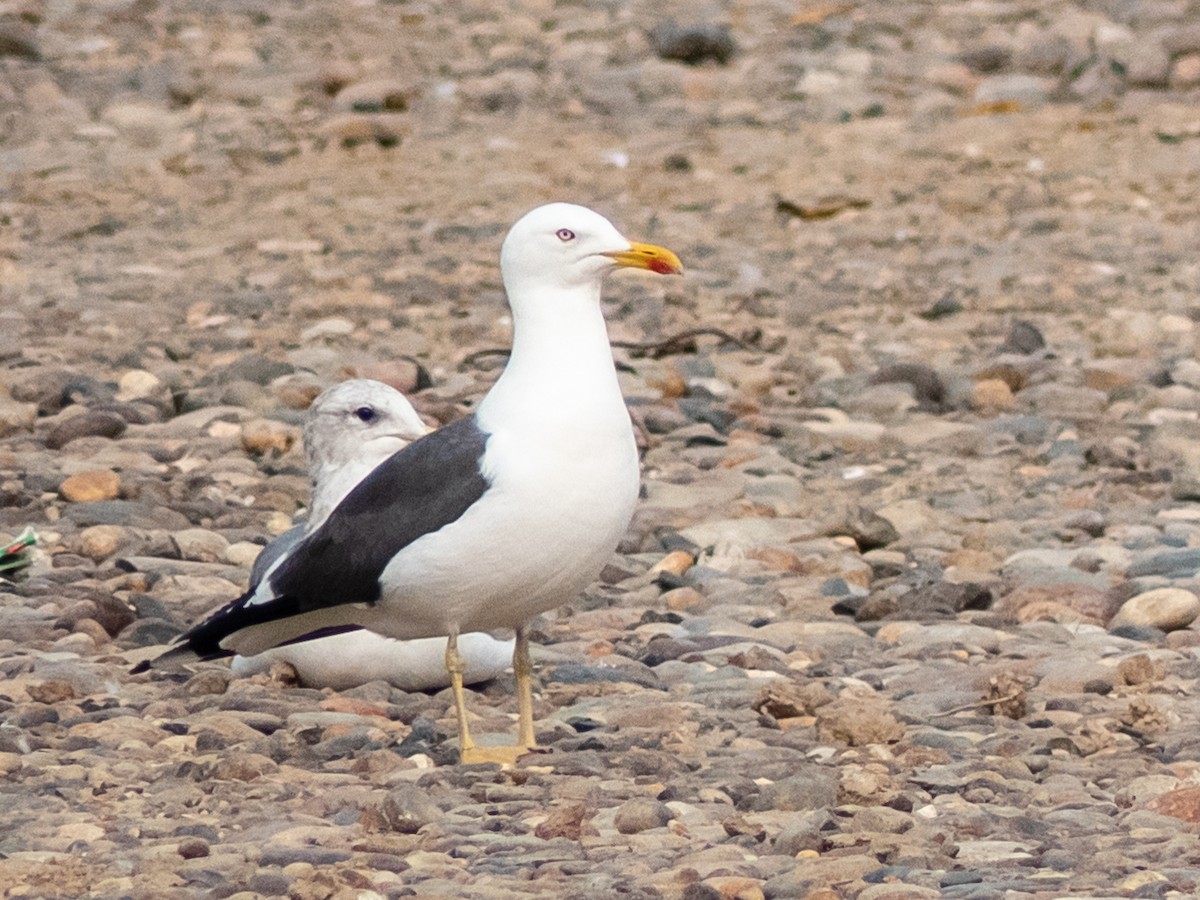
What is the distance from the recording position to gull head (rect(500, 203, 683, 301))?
5113mm

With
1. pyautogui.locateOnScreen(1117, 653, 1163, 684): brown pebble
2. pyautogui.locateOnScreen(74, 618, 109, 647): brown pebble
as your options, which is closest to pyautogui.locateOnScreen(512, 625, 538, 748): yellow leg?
pyautogui.locateOnScreen(74, 618, 109, 647): brown pebble

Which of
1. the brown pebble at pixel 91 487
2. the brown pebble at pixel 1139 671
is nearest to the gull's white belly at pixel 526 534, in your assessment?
the brown pebble at pixel 1139 671

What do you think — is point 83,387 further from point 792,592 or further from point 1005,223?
point 1005,223

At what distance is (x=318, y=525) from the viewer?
18.8 feet

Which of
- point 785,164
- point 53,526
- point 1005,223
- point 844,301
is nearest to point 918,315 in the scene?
point 844,301

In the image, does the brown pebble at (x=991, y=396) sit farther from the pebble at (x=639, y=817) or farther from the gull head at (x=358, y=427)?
the pebble at (x=639, y=817)

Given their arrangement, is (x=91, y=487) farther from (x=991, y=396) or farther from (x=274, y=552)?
(x=991, y=396)

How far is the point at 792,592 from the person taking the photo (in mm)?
6719

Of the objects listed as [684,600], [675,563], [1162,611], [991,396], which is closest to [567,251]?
[684,600]

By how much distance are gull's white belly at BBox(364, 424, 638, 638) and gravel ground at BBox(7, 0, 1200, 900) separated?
1.35ft

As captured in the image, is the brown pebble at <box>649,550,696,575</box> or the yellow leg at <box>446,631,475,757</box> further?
the brown pebble at <box>649,550,696,575</box>

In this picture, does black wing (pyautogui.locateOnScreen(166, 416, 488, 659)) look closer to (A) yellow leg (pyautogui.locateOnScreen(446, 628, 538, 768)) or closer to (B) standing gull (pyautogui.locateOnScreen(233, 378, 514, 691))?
(A) yellow leg (pyautogui.locateOnScreen(446, 628, 538, 768))

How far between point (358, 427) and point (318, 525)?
12.4 inches

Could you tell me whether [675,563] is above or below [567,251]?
below
